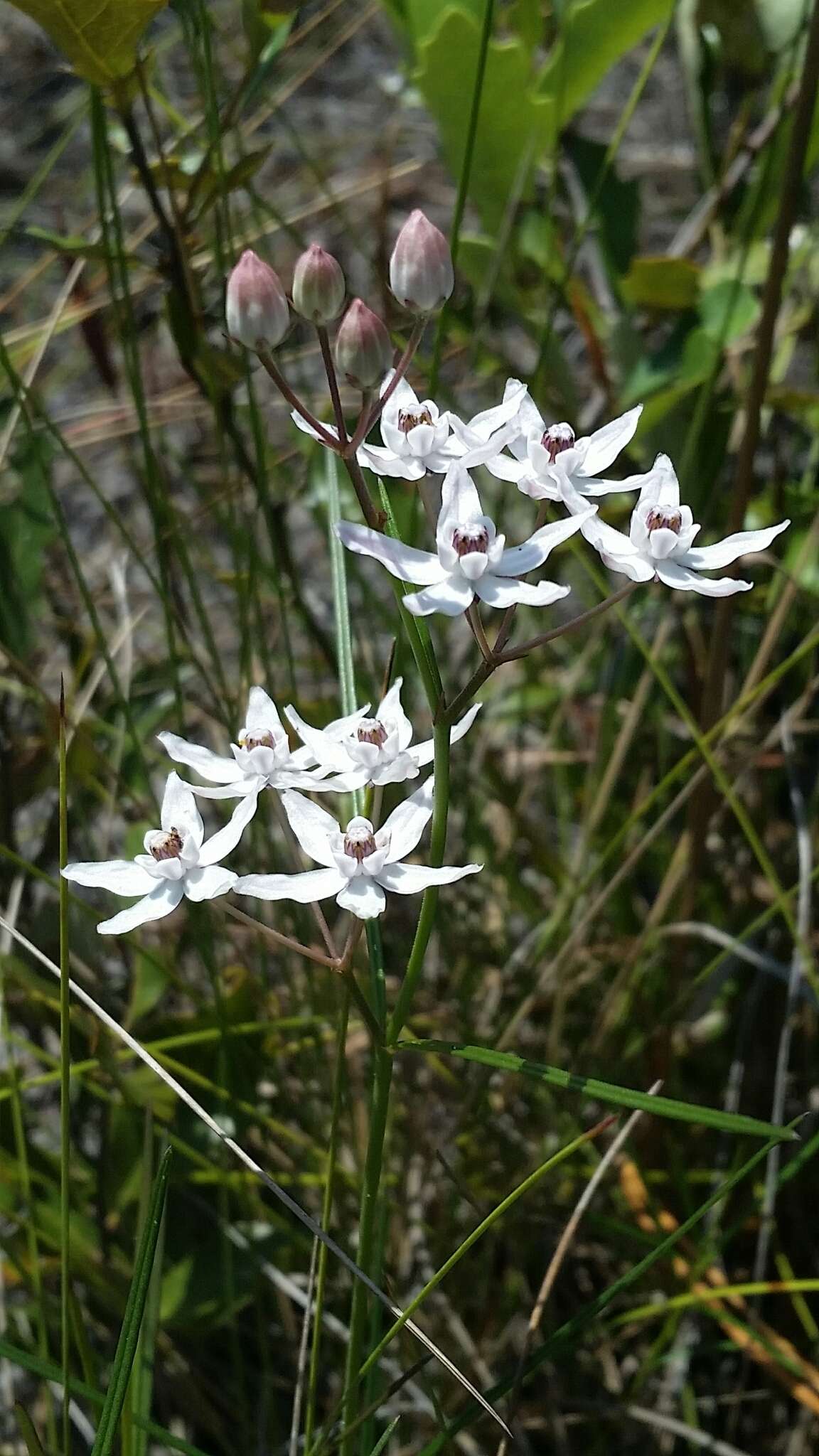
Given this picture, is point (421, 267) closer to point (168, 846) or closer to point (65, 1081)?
point (168, 846)

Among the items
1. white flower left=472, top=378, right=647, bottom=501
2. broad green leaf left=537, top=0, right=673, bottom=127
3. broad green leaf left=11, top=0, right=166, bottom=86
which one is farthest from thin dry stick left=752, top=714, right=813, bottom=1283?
broad green leaf left=11, top=0, right=166, bottom=86

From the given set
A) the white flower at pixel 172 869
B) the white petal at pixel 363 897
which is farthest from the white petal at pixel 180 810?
the white petal at pixel 363 897

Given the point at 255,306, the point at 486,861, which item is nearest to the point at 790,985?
the point at 486,861

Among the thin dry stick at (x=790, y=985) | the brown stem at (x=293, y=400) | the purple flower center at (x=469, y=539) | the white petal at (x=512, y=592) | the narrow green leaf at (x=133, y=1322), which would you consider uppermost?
the brown stem at (x=293, y=400)

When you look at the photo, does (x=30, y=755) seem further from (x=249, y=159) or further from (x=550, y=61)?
(x=550, y=61)

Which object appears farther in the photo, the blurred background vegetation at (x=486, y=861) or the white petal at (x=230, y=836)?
the blurred background vegetation at (x=486, y=861)

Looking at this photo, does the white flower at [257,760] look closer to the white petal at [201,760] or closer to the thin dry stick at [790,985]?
the white petal at [201,760]

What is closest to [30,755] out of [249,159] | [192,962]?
[192,962]
